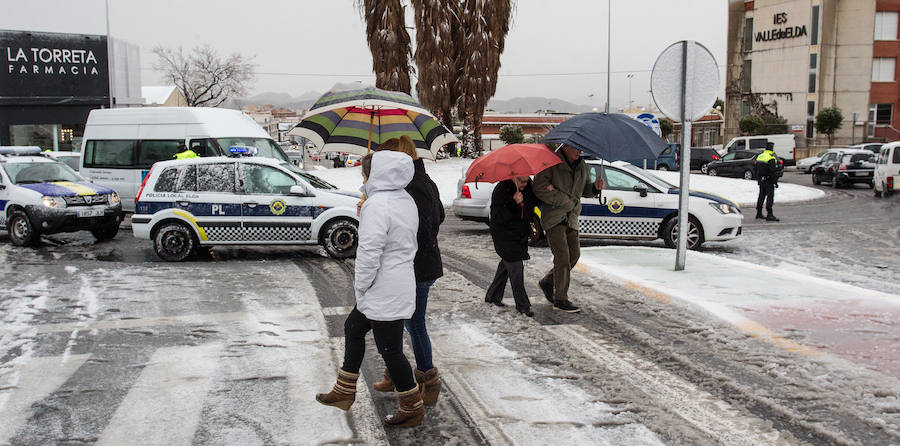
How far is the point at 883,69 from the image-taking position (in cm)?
5659

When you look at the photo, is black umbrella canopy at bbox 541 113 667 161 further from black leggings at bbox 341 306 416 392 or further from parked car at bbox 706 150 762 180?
parked car at bbox 706 150 762 180

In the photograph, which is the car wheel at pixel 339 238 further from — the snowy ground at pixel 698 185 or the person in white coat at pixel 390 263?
the snowy ground at pixel 698 185

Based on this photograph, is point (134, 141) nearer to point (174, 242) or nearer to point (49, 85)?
point (174, 242)

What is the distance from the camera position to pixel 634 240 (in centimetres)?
1243

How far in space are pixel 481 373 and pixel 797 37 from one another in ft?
204

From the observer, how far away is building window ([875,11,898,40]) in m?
55.9

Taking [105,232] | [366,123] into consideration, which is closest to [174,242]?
[105,232]

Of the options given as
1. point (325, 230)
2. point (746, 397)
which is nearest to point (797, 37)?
point (325, 230)

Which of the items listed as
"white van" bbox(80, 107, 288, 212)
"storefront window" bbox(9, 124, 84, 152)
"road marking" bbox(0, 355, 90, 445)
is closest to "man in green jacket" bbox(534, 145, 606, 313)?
"road marking" bbox(0, 355, 90, 445)

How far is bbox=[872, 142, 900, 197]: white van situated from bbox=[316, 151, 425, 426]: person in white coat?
907 inches

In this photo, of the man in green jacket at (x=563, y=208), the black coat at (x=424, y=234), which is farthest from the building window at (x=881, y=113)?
the black coat at (x=424, y=234)

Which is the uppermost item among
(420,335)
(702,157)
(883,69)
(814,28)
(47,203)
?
(814,28)

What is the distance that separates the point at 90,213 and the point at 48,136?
23862 mm

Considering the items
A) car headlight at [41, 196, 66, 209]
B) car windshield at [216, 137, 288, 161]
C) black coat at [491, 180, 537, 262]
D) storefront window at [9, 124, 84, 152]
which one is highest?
storefront window at [9, 124, 84, 152]
